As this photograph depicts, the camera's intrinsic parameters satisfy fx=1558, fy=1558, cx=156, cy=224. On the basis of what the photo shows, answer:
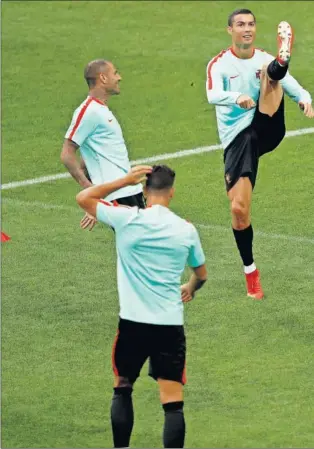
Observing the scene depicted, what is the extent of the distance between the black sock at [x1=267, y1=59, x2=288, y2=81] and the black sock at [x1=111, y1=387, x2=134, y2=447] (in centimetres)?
454

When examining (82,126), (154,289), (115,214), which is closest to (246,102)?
(82,126)

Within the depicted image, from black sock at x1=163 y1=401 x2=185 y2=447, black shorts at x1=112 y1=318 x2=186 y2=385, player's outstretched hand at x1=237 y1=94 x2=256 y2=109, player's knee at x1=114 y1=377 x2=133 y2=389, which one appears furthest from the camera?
player's outstretched hand at x1=237 y1=94 x2=256 y2=109

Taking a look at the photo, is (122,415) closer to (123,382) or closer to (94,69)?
(123,382)

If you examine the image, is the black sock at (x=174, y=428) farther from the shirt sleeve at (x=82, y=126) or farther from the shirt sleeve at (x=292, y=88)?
the shirt sleeve at (x=292, y=88)

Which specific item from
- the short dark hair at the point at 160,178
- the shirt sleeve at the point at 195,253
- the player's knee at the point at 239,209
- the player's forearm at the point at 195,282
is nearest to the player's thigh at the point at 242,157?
the player's knee at the point at 239,209

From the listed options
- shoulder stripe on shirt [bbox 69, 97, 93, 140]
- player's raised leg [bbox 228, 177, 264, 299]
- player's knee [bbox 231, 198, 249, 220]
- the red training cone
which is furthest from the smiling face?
the red training cone

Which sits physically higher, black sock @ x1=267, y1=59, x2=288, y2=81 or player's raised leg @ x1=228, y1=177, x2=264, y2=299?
black sock @ x1=267, y1=59, x2=288, y2=81

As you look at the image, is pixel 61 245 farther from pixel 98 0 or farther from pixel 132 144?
pixel 98 0

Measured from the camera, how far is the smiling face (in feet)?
48.9

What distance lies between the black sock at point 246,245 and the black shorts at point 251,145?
1.57 feet

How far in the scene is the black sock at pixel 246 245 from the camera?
1481cm

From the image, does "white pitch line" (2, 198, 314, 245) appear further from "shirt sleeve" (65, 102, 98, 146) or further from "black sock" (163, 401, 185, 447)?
"black sock" (163, 401, 185, 447)

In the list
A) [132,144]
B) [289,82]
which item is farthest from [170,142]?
[289,82]

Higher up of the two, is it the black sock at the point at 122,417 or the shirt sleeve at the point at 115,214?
the shirt sleeve at the point at 115,214
